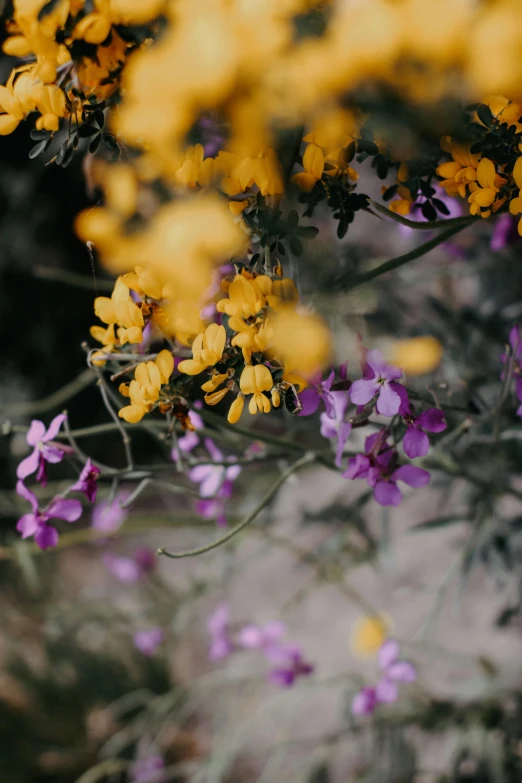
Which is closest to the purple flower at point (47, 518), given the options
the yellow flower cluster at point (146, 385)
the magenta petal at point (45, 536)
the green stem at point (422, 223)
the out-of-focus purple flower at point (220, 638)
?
the magenta petal at point (45, 536)

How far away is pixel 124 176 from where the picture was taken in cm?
55

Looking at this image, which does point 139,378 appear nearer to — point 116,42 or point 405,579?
point 116,42

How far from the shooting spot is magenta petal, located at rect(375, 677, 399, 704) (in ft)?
3.08

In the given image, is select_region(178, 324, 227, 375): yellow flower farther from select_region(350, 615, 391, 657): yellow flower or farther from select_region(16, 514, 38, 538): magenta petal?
select_region(350, 615, 391, 657): yellow flower

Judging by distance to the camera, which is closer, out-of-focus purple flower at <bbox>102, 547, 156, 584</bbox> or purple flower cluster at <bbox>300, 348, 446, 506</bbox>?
purple flower cluster at <bbox>300, 348, 446, 506</bbox>

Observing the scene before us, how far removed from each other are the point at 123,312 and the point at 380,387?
0.21 m

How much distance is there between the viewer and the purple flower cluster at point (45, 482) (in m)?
0.62

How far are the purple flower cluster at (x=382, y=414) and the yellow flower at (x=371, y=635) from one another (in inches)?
24.8

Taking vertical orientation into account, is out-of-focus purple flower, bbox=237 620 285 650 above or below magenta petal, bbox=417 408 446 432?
below

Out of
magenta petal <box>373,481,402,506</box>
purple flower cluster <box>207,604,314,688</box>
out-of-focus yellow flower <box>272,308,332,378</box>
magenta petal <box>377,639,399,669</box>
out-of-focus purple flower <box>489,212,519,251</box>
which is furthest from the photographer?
purple flower cluster <box>207,604,314,688</box>

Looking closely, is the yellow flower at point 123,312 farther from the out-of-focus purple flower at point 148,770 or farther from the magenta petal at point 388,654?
the out-of-focus purple flower at point 148,770

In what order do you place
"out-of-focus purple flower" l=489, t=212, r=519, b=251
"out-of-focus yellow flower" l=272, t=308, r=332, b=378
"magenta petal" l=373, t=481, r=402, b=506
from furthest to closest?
1. "out-of-focus purple flower" l=489, t=212, r=519, b=251
2. "magenta petal" l=373, t=481, r=402, b=506
3. "out-of-focus yellow flower" l=272, t=308, r=332, b=378

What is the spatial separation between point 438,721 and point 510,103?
2.85 ft

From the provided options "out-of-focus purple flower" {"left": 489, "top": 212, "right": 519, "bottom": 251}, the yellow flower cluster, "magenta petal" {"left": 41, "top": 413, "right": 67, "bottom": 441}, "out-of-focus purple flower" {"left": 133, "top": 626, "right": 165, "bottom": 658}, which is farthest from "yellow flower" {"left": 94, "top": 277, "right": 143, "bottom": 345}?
"out-of-focus purple flower" {"left": 133, "top": 626, "right": 165, "bottom": 658}
